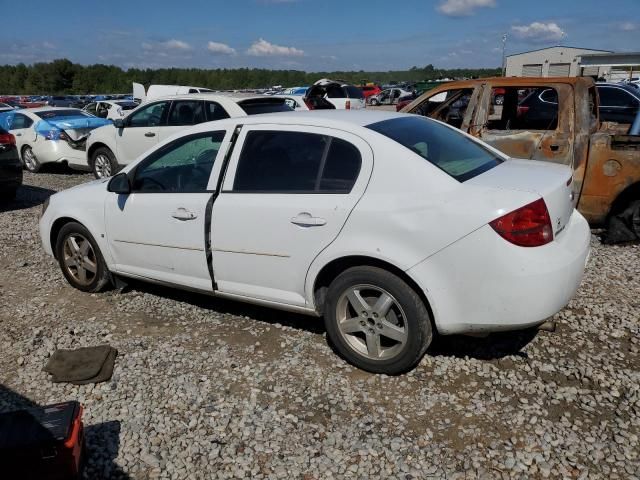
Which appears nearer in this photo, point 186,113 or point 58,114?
point 186,113

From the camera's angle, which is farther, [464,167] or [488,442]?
[464,167]

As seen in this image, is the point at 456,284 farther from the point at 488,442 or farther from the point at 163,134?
the point at 163,134

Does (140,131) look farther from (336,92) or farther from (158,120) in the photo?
(336,92)

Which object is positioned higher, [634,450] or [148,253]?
[148,253]

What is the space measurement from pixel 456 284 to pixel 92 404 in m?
2.31

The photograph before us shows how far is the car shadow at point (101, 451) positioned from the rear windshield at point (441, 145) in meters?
2.40

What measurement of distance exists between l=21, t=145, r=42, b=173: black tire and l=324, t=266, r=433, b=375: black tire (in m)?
11.0

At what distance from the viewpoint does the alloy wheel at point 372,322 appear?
328 centimetres

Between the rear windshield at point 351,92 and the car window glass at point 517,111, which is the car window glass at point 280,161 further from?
the rear windshield at point 351,92

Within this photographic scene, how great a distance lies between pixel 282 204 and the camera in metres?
3.51

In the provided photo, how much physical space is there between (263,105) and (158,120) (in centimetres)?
213

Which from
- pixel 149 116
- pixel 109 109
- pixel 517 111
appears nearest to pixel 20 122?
pixel 149 116

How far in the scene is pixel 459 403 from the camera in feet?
10.3

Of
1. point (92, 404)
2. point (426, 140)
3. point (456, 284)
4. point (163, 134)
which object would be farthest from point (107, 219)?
point (163, 134)
